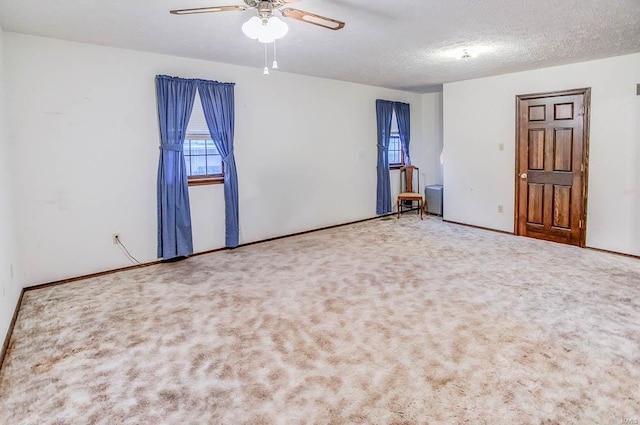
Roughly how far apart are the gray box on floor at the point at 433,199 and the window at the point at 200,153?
4.10m

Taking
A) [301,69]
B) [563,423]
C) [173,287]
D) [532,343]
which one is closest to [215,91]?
[301,69]

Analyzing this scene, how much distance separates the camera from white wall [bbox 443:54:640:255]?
4812 mm

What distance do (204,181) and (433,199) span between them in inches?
173

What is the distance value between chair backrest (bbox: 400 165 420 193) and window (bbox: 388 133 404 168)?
167 millimetres

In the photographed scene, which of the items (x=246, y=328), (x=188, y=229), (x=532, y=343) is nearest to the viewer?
(x=532, y=343)

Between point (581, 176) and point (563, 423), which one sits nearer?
point (563, 423)

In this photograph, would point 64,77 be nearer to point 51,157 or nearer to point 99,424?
point 51,157

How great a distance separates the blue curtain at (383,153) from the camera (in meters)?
7.35

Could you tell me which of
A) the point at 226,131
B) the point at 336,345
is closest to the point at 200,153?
the point at 226,131

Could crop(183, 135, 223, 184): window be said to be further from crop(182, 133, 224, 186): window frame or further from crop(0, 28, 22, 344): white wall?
crop(0, 28, 22, 344): white wall

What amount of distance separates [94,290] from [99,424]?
222cm

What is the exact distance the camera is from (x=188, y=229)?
493 cm

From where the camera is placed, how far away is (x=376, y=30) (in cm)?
371

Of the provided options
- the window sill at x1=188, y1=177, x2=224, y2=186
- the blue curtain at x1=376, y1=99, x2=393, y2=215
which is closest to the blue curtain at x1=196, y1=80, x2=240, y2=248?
the window sill at x1=188, y1=177, x2=224, y2=186
